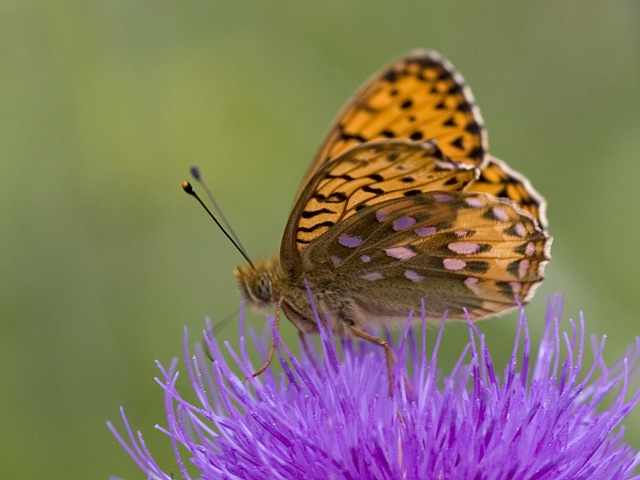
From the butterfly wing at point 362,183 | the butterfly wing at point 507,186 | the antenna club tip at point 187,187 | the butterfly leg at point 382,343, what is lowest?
the butterfly leg at point 382,343

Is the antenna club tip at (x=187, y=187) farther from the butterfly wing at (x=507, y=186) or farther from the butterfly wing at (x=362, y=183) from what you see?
the butterfly wing at (x=507, y=186)

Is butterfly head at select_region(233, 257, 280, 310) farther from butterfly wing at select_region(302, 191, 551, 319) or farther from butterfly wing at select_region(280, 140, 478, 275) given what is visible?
butterfly wing at select_region(302, 191, 551, 319)

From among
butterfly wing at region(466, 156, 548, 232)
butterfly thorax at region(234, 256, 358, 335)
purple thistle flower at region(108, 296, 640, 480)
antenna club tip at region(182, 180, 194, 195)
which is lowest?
purple thistle flower at region(108, 296, 640, 480)

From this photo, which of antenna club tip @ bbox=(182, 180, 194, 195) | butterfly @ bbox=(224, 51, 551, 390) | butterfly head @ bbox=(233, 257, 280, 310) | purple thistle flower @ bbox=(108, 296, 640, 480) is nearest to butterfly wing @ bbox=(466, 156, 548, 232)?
butterfly @ bbox=(224, 51, 551, 390)

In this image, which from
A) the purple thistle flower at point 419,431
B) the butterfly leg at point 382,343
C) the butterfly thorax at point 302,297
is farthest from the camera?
the butterfly thorax at point 302,297

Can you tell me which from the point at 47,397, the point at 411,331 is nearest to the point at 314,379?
the point at 411,331

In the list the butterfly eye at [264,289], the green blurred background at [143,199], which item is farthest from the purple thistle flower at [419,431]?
the green blurred background at [143,199]

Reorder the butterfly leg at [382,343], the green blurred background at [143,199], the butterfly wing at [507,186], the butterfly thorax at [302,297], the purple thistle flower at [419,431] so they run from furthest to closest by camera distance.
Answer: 1. the green blurred background at [143,199]
2. the butterfly wing at [507,186]
3. the butterfly thorax at [302,297]
4. the butterfly leg at [382,343]
5. the purple thistle flower at [419,431]
